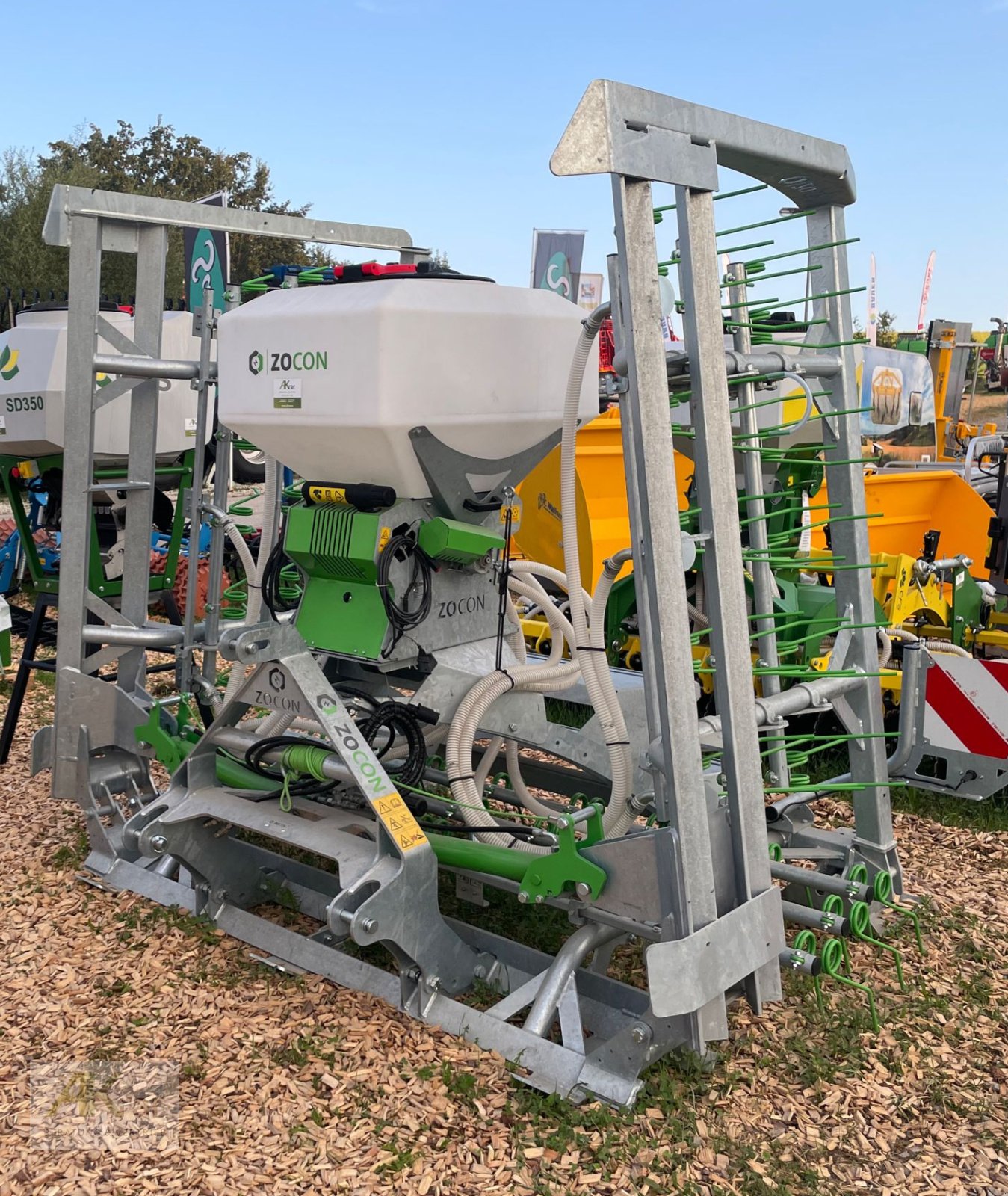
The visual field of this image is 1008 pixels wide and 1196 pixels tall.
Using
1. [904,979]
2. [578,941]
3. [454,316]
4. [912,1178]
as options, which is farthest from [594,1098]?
[454,316]

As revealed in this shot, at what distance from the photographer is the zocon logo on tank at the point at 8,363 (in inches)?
196

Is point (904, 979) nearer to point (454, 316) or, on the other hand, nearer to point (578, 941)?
point (578, 941)

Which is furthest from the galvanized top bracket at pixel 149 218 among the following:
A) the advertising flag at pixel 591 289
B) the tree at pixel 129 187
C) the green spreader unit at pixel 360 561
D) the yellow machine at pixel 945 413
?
the tree at pixel 129 187

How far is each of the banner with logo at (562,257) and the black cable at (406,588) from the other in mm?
9203

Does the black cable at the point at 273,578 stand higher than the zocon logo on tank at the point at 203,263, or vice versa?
the zocon logo on tank at the point at 203,263

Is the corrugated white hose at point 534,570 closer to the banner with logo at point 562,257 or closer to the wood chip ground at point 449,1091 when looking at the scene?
the wood chip ground at point 449,1091

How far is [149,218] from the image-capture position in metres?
3.88

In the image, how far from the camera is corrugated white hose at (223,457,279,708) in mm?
3705

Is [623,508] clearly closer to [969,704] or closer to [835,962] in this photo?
[969,704]

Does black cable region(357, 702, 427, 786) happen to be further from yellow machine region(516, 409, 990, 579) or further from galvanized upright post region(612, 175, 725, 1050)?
yellow machine region(516, 409, 990, 579)

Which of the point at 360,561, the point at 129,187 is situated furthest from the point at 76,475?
the point at 129,187

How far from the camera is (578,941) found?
2801 mm

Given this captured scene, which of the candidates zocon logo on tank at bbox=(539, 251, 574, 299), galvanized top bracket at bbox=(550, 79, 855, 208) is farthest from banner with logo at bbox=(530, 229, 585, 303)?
galvanized top bracket at bbox=(550, 79, 855, 208)

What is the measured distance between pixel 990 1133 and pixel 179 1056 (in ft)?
6.16
